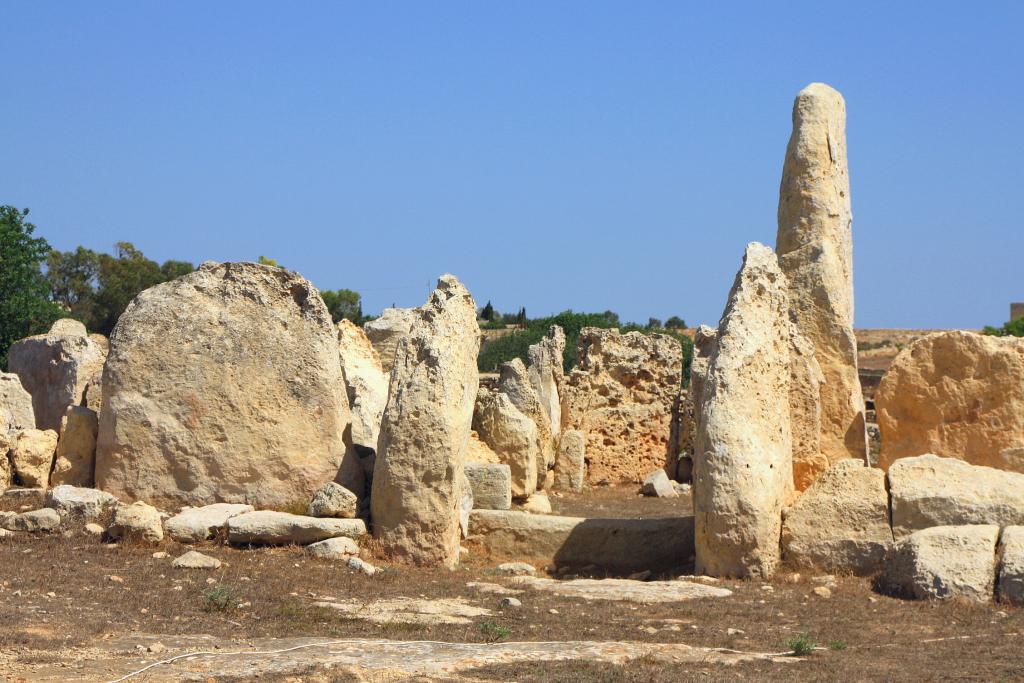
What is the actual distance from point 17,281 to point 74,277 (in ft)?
63.3

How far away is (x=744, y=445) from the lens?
11.7 metres

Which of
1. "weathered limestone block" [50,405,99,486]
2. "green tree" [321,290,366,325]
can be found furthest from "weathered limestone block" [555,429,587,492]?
"green tree" [321,290,366,325]

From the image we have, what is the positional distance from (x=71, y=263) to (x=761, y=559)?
40750 mm

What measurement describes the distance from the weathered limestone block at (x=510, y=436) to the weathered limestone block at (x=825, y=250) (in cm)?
444

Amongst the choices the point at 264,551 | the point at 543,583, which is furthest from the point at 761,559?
the point at 264,551

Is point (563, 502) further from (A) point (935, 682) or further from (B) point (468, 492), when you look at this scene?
(A) point (935, 682)

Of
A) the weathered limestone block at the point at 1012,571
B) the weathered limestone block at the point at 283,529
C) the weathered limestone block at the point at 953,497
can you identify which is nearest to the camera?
the weathered limestone block at the point at 1012,571

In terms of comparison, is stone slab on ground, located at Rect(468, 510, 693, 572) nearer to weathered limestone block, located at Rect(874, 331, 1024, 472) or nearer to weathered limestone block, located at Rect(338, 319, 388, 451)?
weathered limestone block, located at Rect(338, 319, 388, 451)

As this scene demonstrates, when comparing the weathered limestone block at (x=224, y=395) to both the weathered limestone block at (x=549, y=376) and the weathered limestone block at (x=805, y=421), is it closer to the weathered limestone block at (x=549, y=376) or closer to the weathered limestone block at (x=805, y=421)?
the weathered limestone block at (x=805, y=421)

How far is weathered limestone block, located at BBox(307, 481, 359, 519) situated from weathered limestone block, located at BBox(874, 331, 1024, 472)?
5.75 meters

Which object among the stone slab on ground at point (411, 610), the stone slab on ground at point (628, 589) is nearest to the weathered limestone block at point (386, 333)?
the stone slab on ground at point (628, 589)

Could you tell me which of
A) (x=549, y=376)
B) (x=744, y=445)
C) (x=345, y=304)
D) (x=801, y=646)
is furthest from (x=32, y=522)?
(x=345, y=304)

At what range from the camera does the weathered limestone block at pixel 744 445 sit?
11.5m

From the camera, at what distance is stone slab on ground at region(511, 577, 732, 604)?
10727 mm
